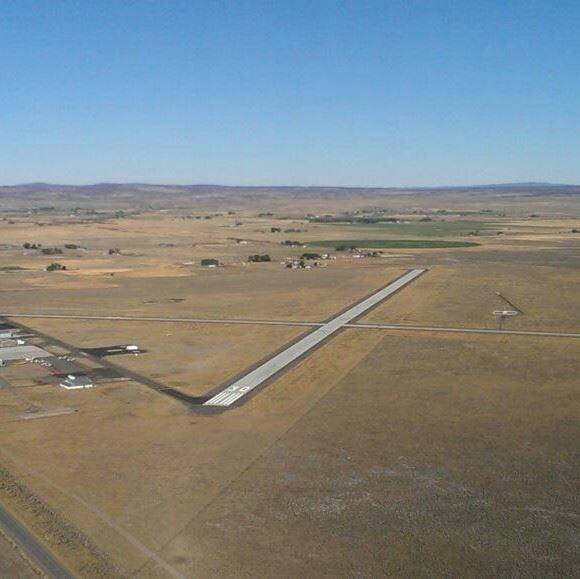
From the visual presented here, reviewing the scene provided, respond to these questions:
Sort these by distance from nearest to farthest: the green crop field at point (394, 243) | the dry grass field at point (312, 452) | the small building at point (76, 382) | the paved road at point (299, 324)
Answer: the dry grass field at point (312, 452) → the small building at point (76, 382) → the paved road at point (299, 324) → the green crop field at point (394, 243)

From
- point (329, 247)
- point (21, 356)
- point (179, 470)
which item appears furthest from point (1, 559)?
point (329, 247)

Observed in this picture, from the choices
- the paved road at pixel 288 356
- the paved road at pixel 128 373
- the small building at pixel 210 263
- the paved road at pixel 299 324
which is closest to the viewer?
the paved road at pixel 128 373

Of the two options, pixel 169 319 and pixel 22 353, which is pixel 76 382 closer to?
pixel 22 353

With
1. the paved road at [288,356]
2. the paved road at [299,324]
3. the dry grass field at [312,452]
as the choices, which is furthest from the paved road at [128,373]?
the paved road at [299,324]

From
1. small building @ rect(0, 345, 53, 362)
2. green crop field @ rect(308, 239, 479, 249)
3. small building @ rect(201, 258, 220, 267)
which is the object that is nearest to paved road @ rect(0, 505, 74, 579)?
small building @ rect(0, 345, 53, 362)

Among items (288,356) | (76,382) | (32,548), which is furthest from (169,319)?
(32,548)

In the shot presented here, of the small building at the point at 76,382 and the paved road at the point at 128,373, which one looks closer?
the paved road at the point at 128,373

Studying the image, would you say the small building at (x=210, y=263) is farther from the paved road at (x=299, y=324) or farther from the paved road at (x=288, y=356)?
the paved road at (x=299, y=324)
